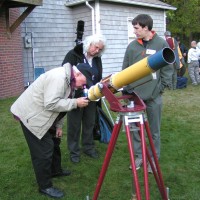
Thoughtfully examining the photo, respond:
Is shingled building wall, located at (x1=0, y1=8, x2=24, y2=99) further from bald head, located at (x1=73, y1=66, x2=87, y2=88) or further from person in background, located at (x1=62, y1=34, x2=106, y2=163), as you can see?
bald head, located at (x1=73, y1=66, x2=87, y2=88)

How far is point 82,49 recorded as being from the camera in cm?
427

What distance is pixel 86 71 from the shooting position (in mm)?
3859

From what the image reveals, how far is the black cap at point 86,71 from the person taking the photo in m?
3.66

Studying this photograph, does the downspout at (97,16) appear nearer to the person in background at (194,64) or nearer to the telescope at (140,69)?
the person in background at (194,64)

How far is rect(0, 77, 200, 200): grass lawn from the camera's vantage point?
3744 millimetres

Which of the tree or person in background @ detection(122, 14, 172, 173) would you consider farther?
the tree

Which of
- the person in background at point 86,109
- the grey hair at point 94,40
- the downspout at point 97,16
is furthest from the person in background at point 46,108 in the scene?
the downspout at point 97,16

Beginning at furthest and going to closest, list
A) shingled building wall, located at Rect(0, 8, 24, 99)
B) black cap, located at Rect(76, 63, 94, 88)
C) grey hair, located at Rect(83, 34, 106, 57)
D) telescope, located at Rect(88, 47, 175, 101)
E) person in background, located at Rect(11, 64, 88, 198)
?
shingled building wall, located at Rect(0, 8, 24, 99), grey hair, located at Rect(83, 34, 106, 57), black cap, located at Rect(76, 63, 94, 88), person in background, located at Rect(11, 64, 88, 198), telescope, located at Rect(88, 47, 175, 101)

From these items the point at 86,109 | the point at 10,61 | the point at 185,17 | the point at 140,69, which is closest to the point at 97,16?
the point at 10,61

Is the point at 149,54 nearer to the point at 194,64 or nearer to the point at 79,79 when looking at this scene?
the point at 79,79

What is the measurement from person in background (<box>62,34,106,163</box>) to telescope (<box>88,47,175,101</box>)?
1.30 m

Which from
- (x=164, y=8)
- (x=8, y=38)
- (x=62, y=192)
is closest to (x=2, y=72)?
(x=8, y=38)

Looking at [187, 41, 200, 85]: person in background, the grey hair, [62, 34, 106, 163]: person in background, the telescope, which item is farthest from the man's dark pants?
[187, 41, 200, 85]: person in background

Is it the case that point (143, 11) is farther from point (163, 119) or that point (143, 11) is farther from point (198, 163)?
point (198, 163)
